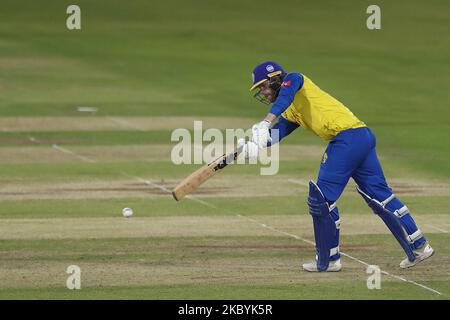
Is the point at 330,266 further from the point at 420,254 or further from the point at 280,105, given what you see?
the point at 280,105

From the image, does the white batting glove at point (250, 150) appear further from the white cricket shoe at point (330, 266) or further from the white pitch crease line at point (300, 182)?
the white pitch crease line at point (300, 182)

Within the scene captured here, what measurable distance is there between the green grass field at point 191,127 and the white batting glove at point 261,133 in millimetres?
1327

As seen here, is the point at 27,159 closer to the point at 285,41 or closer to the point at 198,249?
the point at 198,249

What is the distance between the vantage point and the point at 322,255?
12797 mm

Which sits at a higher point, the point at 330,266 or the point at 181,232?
the point at 330,266

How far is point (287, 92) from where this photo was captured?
12.6 meters

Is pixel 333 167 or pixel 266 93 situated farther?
pixel 266 93

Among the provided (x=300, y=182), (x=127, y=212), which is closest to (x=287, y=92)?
(x=127, y=212)

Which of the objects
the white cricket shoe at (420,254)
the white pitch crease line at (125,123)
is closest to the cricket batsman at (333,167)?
the white cricket shoe at (420,254)

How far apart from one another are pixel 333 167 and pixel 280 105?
0.83m

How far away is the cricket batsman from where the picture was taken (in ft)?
41.6

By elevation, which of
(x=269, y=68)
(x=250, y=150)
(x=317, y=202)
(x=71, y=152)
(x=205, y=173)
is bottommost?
(x=71, y=152)

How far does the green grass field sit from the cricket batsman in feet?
1.06
